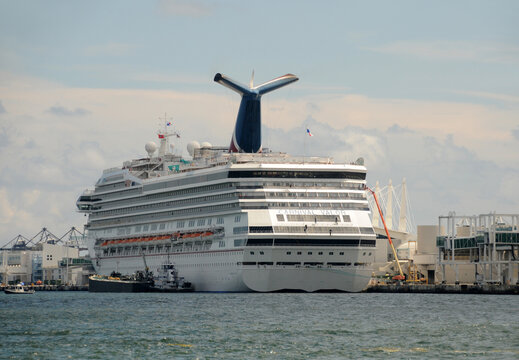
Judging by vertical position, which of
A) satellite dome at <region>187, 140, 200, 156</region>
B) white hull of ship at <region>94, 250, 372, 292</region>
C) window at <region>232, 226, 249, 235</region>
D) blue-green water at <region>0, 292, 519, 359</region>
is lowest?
blue-green water at <region>0, 292, 519, 359</region>

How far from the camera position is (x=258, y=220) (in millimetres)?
112500

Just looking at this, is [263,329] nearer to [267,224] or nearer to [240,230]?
[267,224]

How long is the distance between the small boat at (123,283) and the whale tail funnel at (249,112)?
19.1 meters

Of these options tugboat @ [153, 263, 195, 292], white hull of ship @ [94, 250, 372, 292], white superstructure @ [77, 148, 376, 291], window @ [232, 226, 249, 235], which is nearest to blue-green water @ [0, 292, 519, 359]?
white hull of ship @ [94, 250, 372, 292]

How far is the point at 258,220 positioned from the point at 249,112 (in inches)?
951

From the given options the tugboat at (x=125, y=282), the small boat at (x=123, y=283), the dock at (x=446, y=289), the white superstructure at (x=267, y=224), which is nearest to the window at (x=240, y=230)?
the white superstructure at (x=267, y=224)

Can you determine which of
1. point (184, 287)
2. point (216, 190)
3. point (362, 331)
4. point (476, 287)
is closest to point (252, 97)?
point (216, 190)

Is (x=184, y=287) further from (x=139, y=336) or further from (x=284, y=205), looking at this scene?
(x=139, y=336)

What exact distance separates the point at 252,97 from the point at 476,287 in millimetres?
34493

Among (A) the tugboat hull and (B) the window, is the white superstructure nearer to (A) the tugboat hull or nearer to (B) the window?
(B) the window

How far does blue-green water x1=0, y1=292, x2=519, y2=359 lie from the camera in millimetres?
59812

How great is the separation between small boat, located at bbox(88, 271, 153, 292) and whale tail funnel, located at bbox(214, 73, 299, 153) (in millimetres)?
19117

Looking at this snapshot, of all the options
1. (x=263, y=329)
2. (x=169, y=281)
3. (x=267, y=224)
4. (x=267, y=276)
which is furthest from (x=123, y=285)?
(x=263, y=329)

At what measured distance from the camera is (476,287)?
123938 mm
